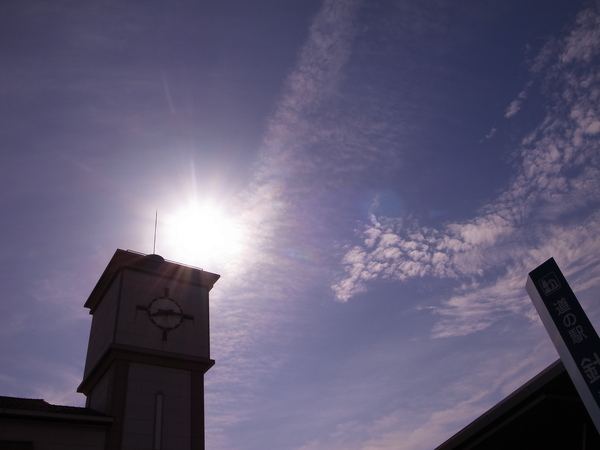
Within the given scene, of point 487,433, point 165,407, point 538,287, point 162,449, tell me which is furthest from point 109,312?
point 538,287

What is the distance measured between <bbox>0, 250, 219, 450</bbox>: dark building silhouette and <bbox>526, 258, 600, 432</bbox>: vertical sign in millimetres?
21159

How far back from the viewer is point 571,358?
36.7 feet

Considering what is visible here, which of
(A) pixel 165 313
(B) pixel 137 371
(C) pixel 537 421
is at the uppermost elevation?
(A) pixel 165 313

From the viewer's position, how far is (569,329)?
37.7 ft

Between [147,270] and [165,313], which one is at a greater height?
[147,270]

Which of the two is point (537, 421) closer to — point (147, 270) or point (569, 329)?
point (569, 329)

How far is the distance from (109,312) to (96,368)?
3.47 meters

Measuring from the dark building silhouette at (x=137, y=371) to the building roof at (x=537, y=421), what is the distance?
A: 16567 millimetres

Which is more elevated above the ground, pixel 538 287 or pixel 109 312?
pixel 109 312

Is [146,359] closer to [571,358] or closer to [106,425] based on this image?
[106,425]

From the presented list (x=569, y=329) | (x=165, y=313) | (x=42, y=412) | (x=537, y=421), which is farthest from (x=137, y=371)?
(x=569, y=329)

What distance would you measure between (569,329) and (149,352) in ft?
75.5

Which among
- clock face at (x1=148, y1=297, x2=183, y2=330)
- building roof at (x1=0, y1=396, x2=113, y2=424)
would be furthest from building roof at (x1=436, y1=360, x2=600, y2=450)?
clock face at (x1=148, y1=297, x2=183, y2=330)

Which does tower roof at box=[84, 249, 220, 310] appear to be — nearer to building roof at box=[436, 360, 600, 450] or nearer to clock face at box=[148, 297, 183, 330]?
clock face at box=[148, 297, 183, 330]
